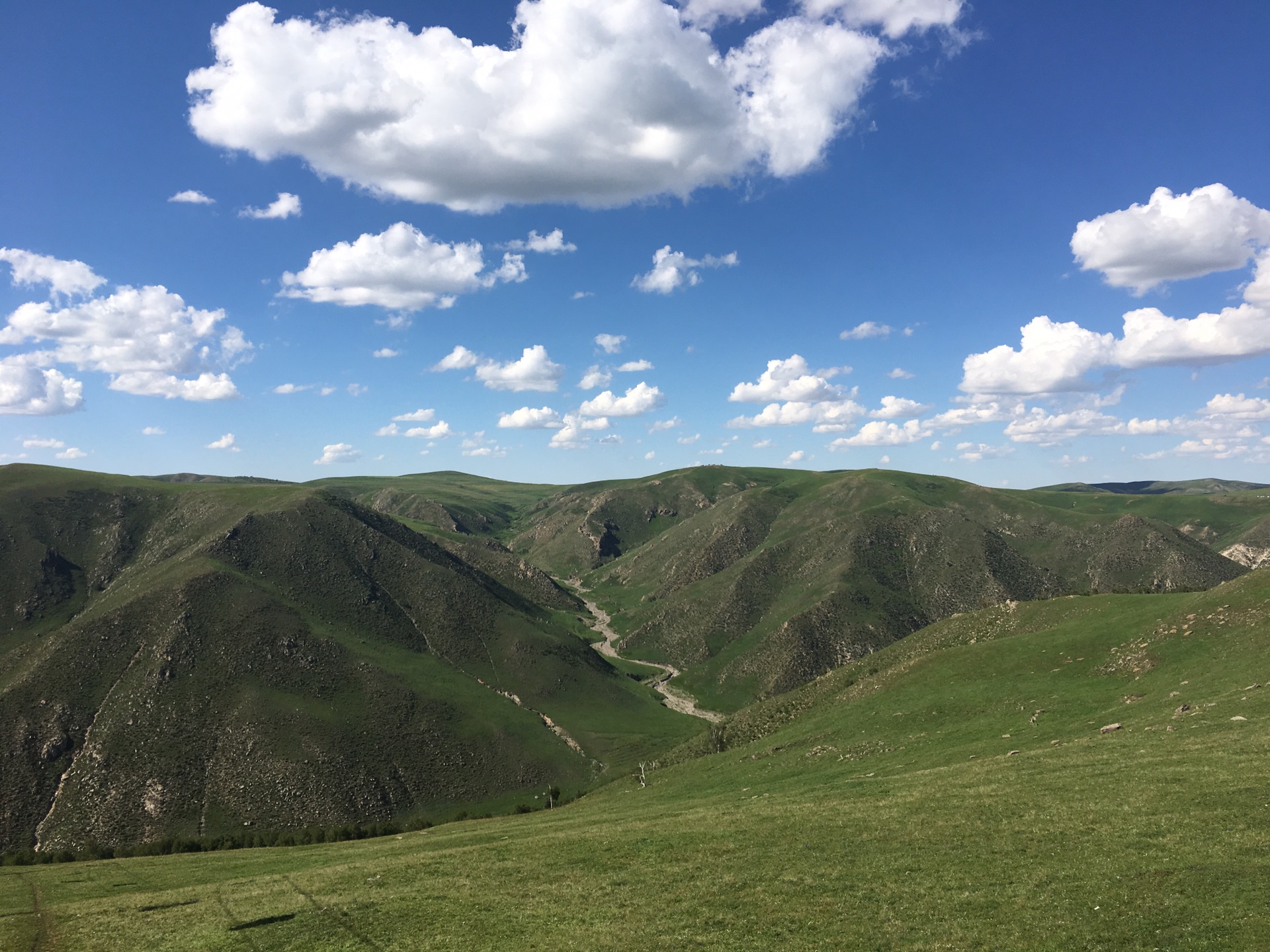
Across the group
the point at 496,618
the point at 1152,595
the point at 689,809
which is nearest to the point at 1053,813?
the point at 689,809

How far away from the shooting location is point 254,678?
129 meters

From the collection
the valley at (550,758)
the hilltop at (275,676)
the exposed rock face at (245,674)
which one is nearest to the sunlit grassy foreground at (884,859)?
the valley at (550,758)

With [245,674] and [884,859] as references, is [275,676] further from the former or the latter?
[884,859]

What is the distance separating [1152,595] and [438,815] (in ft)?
374

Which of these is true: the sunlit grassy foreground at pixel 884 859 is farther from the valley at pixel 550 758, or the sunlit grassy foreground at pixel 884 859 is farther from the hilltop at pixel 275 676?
the hilltop at pixel 275 676

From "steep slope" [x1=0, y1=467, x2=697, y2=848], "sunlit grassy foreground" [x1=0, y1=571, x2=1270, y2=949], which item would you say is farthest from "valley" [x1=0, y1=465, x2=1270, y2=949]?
"steep slope" [x1=0, y1=467, x2=697, y2=848]

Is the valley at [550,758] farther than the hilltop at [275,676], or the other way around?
the hilltop at [275,676]

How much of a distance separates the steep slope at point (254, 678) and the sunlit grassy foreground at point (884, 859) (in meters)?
45.5

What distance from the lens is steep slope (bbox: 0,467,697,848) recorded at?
108438 millimetres

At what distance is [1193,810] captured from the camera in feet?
97.6

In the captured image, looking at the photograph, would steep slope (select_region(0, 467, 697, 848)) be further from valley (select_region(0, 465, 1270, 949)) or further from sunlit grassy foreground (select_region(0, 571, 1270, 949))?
sunlit grassy foreground (select_region(0, 571, 1270, 949))

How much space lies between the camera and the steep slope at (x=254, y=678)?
10844cm

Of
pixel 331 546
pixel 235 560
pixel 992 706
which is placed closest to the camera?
pixel 992 706

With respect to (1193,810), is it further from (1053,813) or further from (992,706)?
(992,706)
